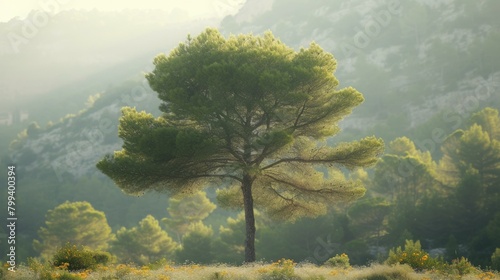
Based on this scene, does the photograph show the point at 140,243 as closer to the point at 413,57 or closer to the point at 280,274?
the point at 280,274

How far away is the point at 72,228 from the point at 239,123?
42.4 meters

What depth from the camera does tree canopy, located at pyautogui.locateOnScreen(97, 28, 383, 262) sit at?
17.6m

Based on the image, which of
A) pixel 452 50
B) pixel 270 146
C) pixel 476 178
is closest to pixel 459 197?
pixel 476 178

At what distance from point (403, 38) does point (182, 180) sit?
111m

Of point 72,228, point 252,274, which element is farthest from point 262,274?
point 72,228

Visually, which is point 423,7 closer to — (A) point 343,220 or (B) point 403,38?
(B) point 403,38

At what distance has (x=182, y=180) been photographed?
19891 millimetres

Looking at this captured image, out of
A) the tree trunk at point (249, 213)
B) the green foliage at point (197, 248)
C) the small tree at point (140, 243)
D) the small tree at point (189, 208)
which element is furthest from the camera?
the small tree at point (189, 208)

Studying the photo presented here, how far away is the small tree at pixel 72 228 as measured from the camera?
177 ft

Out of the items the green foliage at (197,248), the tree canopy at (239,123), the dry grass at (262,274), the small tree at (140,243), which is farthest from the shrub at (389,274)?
the small tree at (140,243)

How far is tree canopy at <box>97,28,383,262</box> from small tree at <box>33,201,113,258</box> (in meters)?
38.8

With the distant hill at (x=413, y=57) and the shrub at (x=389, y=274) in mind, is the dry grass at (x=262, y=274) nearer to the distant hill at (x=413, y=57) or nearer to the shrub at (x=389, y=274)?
the shrub at (x=389, y=274)

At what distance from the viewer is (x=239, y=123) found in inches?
745

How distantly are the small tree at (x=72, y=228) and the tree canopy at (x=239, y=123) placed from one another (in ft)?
127
